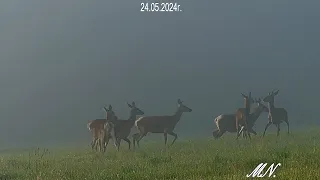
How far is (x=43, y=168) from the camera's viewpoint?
37.9 ft

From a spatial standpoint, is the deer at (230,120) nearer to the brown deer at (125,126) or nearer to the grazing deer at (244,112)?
the grazing deer at (244,112)

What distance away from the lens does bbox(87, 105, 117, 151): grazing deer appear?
60.6ft

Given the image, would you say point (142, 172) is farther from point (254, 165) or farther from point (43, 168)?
point (43, 168)

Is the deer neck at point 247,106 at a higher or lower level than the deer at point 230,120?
higher

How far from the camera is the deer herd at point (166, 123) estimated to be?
19080 millimetres

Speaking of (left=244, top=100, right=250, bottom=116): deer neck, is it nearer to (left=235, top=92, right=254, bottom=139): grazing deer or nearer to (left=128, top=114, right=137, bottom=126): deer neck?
(left=235, top=92, right=254, bottom=139): grazing deer

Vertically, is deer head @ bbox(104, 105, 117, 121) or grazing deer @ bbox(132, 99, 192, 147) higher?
deer head @ bbox(104, 105, 117, 121)

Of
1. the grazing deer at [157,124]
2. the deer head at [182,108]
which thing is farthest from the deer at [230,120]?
the grazing deer at [157,124]

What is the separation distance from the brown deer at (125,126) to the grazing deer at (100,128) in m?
0.27

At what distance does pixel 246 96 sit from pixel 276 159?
10821mm

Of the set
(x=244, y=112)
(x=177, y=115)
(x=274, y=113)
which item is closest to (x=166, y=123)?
(x=177, y=115)

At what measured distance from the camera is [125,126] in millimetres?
19656

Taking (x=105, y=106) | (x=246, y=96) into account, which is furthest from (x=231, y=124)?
(x=105, y=106)

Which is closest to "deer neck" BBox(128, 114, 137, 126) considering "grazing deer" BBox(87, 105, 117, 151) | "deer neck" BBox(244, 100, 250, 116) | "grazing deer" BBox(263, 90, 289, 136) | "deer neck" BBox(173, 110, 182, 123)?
"grazing deer" BBox(87, 105, 117, 151)
